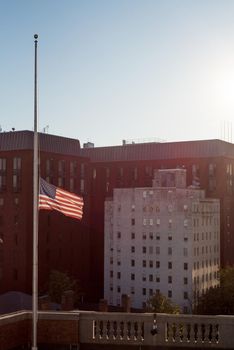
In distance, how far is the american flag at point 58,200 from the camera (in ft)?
82.0

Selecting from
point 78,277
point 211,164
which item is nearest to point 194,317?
point 78,277

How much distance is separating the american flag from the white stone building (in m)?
82.2

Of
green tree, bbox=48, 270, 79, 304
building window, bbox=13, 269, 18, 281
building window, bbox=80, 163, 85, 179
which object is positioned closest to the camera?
green tree, bbox=48, 270, 79, 304

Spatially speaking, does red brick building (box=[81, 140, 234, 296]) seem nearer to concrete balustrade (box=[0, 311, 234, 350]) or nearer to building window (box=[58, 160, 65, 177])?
building window (box=[58, 160, 65, 177])

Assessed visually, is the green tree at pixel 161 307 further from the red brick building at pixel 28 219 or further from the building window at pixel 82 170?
the building window at pixel 82 170

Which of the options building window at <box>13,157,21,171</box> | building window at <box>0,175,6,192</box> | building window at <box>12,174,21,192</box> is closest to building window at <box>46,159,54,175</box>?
building window at <box>13,157,21,171</box>

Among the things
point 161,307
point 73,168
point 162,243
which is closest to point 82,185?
point 73,168

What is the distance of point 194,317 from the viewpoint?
20.0 metres

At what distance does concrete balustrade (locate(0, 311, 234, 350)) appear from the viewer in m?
19.9

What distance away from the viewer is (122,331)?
20.5m

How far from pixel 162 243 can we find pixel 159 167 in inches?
1085

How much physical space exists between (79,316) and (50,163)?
9154cm

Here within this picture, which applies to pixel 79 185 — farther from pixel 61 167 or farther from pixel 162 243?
pixel 162 243

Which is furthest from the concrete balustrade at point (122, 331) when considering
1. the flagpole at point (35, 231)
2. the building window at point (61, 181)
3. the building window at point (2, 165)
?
the building window at point (61, 181)
